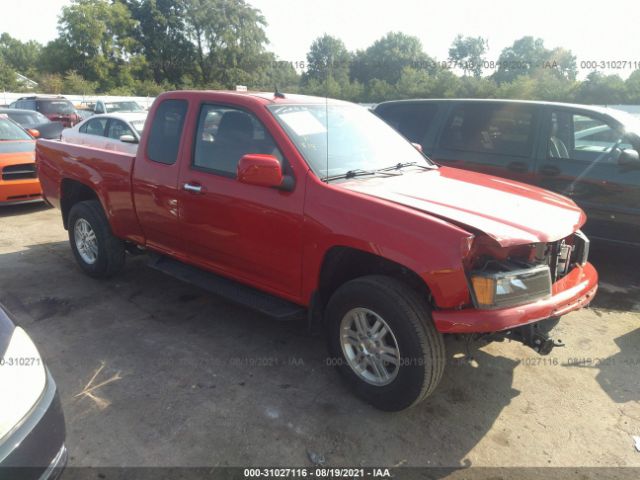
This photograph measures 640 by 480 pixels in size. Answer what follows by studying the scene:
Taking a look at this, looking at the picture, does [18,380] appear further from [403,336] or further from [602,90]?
[602,90]

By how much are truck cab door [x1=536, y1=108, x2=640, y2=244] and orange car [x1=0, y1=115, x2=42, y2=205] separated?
755cm

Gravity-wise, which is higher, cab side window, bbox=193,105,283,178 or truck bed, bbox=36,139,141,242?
cab side window, bbox=193,105,283,178

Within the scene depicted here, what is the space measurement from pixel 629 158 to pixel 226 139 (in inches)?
157

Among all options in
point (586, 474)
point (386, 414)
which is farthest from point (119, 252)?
point (586, 474)


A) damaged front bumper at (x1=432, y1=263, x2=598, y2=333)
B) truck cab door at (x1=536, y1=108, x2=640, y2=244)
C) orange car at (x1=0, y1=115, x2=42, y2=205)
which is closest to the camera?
damaged front bumper at (x1=432, y1=263, x2=598, y2=333)

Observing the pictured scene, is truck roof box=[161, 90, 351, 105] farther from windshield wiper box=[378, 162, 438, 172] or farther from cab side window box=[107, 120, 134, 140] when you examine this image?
cab side window box=[107, 120, 134, 140]

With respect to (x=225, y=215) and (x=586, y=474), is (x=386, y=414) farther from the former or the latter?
(x=225, y=215)

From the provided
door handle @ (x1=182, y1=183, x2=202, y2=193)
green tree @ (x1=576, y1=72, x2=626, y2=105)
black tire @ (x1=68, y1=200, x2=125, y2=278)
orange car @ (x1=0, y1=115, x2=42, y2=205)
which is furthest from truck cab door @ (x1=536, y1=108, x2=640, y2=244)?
green tree @ (x1=576, y1=72, x2=626, y2=105)

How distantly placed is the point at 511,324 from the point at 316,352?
1.61m

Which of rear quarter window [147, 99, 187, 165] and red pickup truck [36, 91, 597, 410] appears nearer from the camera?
red pickup truck [36, 91, 597, 410]

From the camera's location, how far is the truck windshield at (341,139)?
332 cm

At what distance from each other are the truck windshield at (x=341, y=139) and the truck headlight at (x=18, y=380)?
1.89 meters

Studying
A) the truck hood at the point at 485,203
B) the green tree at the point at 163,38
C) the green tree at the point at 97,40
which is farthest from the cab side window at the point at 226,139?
the green tree at the point at 163,38

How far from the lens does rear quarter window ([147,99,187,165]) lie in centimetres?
399
